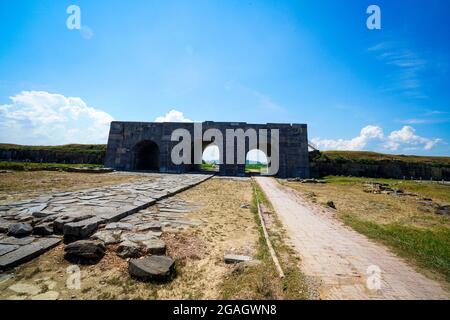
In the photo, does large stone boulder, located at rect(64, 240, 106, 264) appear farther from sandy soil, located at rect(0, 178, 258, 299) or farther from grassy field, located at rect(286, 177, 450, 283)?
grassy field, located at rect(286, 177, 450, 283)

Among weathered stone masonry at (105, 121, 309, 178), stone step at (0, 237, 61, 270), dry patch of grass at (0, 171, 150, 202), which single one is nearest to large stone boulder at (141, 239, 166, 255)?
stone step at (0, 237, 61, 270)

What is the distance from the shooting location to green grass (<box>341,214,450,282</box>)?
4334 millimetres

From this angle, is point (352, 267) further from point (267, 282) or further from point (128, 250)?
point (128, 250)

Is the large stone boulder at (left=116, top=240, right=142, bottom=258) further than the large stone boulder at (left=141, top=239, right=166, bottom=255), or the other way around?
the large stone boulder at (left=141, top=239, right=166, bottom=255)

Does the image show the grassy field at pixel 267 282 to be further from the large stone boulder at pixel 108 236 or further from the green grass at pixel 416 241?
the green grass at pixel 416 241

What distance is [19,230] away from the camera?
4121mm

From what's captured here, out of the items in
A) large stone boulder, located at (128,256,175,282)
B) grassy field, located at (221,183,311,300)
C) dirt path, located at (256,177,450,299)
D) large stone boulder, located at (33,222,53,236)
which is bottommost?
dirt path, located at (256,177,450,299)

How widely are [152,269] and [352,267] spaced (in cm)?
330

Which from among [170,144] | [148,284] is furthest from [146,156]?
[148,284]

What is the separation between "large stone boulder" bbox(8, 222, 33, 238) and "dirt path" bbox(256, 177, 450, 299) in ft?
16.4

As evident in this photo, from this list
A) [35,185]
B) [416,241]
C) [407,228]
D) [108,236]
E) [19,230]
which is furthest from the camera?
[35,185]

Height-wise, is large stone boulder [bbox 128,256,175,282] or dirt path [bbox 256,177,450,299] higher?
large stone boulder [bbox 128,256,175,282]
